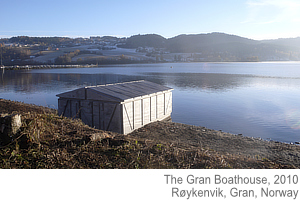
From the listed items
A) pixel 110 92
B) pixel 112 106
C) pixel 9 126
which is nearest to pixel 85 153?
pixel 9 126

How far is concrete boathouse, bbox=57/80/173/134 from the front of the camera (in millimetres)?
17438

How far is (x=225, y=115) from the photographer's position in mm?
32031

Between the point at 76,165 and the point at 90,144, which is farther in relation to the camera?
the point at 90,144

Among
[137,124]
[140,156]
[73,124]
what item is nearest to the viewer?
[140,156]

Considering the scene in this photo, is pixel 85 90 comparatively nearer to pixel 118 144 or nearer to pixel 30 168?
pixel 118 144

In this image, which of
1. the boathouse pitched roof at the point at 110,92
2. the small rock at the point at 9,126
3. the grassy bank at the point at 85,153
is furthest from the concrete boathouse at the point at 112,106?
the small rock at the point at 9,126

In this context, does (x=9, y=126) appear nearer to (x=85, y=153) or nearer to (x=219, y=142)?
(x=85, y=153)

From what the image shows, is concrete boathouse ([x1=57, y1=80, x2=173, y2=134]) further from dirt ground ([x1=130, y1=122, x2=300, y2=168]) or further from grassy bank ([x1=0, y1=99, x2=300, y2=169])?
grassy bank ([x1=0, y1=99, x2=300, y2=169])

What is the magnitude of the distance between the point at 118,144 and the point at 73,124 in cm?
284

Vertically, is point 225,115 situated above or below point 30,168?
below

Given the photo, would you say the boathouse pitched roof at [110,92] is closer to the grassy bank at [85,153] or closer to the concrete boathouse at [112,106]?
the concrete boathouse at [112,106]

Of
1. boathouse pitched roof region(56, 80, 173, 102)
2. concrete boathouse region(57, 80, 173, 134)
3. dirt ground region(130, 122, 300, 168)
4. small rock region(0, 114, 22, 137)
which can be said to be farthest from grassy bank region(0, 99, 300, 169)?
boathouse pitched roof region(56, 80, 173, 102)

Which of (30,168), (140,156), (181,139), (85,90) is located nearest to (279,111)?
(181,139)

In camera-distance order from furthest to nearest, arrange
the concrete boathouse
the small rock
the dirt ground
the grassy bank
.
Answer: the concrete boathouse < the dirt ground < the small rock < the grassy bank
